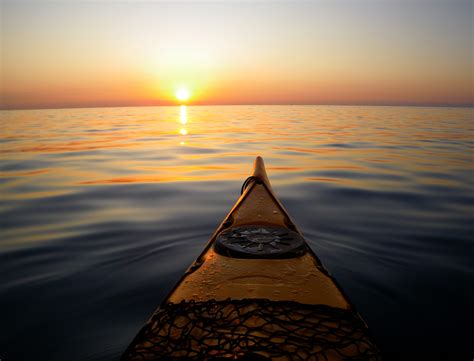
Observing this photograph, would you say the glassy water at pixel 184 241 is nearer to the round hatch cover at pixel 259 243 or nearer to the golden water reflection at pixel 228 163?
the golden water reflection at pixel 228 163

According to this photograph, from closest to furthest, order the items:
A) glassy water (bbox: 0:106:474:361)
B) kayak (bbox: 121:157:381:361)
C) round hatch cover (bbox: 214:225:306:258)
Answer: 1. kayak (bbox: 121:157:381:361)
2. round hatch cover (bbox: 214:225:306:258)
3. glassy water (bbox: 0:106:474:361)

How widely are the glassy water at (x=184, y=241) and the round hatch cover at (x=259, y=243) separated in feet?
3.34

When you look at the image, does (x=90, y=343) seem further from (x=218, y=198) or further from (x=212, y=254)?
(x=218, y=198)

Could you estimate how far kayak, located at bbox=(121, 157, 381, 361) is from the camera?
6.60 ft

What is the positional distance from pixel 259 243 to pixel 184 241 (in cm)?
248

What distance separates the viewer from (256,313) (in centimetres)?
232

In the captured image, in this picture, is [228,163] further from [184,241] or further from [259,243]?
[259,243]

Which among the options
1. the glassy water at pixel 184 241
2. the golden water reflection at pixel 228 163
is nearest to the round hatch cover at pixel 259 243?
the glassy water at pixel 184 241

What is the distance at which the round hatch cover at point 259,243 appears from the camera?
315cm

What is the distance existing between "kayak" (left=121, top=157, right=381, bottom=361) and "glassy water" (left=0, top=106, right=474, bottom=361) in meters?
0.92

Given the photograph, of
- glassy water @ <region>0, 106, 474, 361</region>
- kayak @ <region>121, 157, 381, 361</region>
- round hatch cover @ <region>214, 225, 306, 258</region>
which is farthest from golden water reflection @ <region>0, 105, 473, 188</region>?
kayak @ <region>121, 157, 381, 361</region>

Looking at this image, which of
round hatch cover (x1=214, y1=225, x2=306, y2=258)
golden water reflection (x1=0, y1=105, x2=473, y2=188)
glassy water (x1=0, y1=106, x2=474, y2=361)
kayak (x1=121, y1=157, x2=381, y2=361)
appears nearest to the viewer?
kayak (x1=121, y1=157, x2=381, y2=361)

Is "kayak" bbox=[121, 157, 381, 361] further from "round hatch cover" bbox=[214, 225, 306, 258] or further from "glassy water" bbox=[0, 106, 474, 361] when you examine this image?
"glassy water" bbox=[0, 106, 474, 361]

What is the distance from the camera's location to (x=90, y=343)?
3084 millimetres
